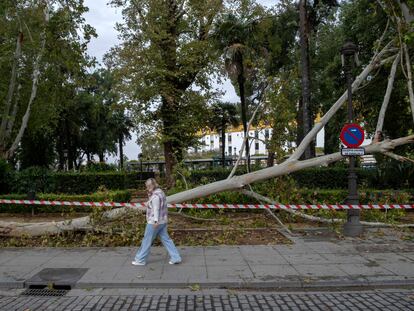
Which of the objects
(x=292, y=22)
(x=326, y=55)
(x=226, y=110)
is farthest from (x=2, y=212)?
(x=226, y=110)

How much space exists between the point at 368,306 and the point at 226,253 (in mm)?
3490

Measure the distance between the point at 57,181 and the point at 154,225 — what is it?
1137 cm

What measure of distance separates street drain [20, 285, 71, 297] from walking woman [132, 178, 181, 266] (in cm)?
147

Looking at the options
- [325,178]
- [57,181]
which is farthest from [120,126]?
[325,178]

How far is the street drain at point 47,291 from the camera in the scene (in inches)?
263

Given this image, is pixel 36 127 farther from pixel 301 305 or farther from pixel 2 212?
pixel 301 305

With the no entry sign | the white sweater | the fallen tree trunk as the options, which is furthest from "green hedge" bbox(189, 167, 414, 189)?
the white sweater

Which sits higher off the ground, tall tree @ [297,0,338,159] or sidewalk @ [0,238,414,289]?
tall tree @ [297,0,338,159]

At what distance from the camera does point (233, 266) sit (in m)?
7.89

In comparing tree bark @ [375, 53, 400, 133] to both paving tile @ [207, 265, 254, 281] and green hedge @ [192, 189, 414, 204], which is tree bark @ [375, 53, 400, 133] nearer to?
green hedge @ [192, 189, 414, 204]

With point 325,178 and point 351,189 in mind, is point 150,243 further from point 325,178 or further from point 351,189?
point 325,178

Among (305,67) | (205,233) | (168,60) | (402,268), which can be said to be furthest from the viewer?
(168,60)

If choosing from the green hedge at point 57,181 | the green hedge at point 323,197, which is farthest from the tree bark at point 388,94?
the green hedge at point 57,181

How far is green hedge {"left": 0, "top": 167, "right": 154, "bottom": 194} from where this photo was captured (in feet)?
57.5
